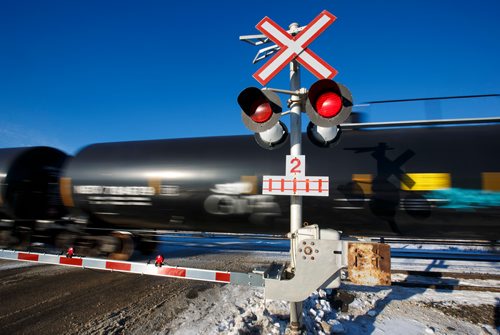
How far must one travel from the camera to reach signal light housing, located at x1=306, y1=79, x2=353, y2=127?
7.70 feet

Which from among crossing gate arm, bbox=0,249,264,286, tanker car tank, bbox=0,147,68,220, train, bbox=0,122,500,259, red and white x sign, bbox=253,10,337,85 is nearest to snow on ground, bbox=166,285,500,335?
crossing gate arm, bbox=0,249,264,286

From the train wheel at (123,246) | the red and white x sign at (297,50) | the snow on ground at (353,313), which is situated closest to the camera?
the red and white x sign at (297,50)

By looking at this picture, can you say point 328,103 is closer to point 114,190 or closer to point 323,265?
point 323,265

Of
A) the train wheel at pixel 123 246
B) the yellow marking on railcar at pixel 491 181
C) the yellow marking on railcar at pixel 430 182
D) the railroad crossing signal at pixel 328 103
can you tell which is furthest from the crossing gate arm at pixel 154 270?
the yellow marking on railcar at pixel 491 181

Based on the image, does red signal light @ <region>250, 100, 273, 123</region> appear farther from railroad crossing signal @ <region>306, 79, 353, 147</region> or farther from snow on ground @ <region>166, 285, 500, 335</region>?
snow on ground @ <region>166, 285, 500, 335</region>

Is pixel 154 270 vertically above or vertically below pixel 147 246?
above

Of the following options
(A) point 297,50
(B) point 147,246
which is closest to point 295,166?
(A) point 297,50

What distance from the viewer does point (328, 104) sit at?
2.40 metres

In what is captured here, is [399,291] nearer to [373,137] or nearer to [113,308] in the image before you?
[373,137]

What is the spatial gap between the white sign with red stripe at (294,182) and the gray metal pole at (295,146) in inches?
5.2

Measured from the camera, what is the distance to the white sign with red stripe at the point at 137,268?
3388mm

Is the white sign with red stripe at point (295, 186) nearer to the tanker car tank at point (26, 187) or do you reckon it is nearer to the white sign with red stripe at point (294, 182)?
the white sign with red stripe at point (294, 182)

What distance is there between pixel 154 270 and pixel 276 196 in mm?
2238

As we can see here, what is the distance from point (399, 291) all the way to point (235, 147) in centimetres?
412
